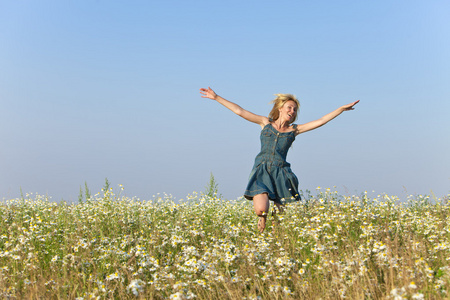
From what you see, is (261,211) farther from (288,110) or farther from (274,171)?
(288,110)

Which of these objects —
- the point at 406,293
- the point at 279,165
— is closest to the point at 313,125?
the point at 279,165

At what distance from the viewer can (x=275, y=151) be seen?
905 cm

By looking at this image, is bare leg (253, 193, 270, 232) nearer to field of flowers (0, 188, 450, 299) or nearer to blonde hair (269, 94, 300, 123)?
field of flowers (0, 188, 450, 299)

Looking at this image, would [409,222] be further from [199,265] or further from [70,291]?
[70,291]

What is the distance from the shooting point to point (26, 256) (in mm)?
6270

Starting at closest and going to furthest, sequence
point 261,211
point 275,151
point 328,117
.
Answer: point 261,211, point 275,151, point 328,117

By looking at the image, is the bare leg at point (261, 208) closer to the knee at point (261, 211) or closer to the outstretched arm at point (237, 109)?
the knee at point (261, 211)

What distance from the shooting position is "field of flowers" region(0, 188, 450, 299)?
15.3 ft

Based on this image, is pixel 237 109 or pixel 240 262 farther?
pixel 237 109

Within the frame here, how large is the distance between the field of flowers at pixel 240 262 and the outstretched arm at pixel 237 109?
2.26 m

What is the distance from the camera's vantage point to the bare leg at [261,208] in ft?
26.9

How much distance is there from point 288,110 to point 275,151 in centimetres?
97

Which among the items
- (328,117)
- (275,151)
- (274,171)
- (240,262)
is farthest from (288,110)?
(240,262)

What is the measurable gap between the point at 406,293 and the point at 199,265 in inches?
87.1
